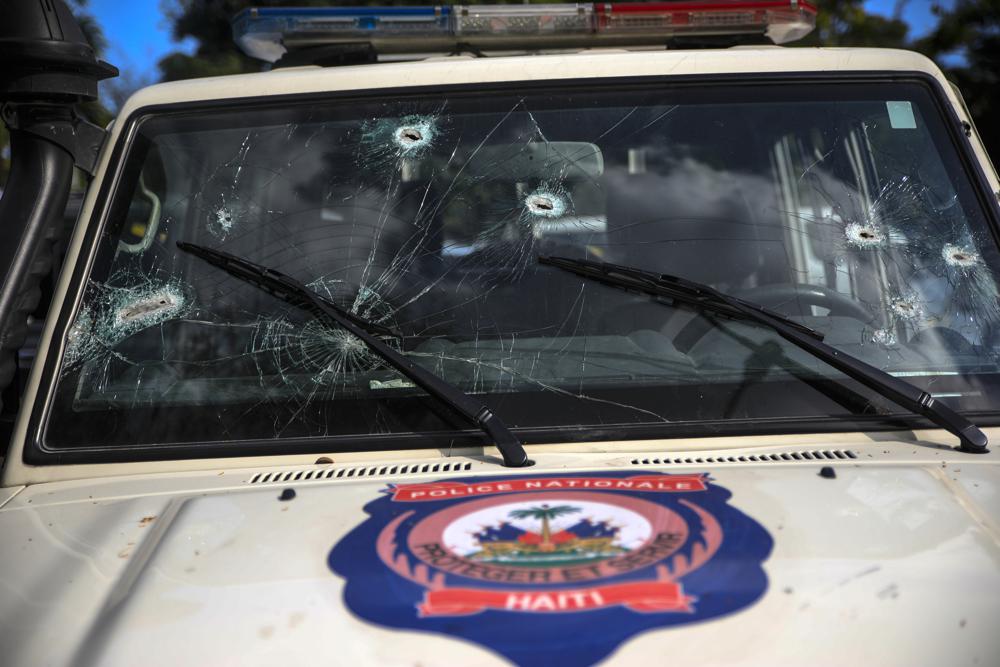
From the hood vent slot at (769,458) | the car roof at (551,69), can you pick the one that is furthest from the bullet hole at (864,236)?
the hood vent slot at (769,458)

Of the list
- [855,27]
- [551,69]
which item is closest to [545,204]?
[551,69]

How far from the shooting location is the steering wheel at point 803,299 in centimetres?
218

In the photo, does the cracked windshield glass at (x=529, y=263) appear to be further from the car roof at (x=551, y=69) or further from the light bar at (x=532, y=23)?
the light bar at (x=532, y=23)

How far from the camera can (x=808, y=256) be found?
90.0 inches

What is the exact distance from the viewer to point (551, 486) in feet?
5.73

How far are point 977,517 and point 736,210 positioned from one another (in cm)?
93

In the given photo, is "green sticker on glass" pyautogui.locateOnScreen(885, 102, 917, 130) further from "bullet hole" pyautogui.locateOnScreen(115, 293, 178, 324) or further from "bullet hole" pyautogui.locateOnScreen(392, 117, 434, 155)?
"bullet hole" pyautogui.locateOnScreen(115, 293, 178, 324)

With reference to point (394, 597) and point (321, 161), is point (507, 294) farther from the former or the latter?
point (394, 597)

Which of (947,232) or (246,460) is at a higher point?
(947,232)

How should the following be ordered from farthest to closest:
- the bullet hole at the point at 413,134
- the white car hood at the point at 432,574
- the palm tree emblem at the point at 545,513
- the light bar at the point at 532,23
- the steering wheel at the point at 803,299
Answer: the light bar at the point at 532,23 → the bullet hole at the point at 413,134 → the steering wheel at the point at 803,299 → the palm tree emblem at the point at 545,513 → the white car hood at the point at 432,574

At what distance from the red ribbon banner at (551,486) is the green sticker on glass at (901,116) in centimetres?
107

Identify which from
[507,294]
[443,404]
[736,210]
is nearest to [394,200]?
[507,294]

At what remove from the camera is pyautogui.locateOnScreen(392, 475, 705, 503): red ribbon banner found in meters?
1.72

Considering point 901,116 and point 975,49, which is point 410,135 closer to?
point 901,116
